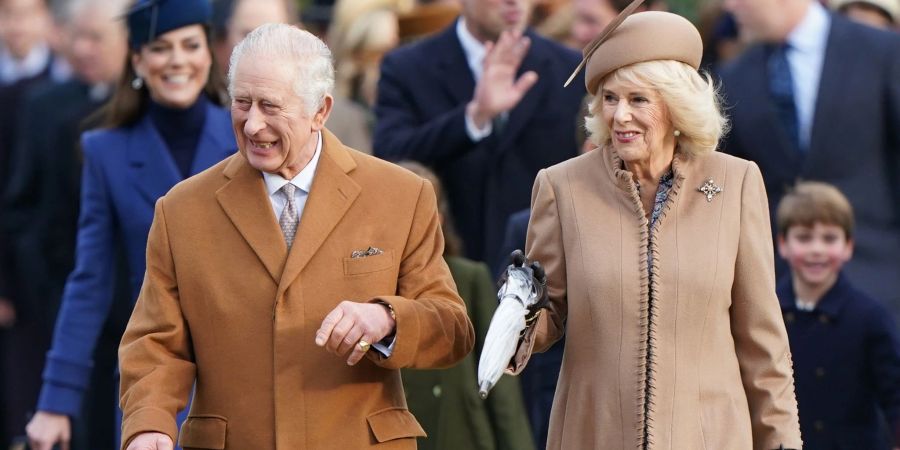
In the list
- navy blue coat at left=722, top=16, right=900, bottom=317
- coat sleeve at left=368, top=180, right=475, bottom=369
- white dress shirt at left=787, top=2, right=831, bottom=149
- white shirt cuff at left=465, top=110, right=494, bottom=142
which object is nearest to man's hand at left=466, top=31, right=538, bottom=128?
white shirt cuff at left=465, top=110, right=494, bottom=142

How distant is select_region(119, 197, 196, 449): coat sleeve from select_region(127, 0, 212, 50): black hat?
1716 mm

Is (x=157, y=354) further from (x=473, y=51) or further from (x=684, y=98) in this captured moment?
(x=473, y=51)

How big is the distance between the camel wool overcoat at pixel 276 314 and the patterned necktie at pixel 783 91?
348 cm

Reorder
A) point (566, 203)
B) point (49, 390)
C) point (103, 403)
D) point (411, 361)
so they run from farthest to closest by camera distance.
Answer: point (103, 403), point (49, 390), point (566, 203), point (411, 361)

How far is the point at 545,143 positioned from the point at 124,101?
84.0 inches

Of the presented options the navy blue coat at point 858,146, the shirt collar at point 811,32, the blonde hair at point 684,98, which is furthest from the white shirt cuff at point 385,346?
the shirt collar at point 811,32

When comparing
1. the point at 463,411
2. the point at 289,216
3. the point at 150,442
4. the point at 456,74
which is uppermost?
the point at 456,74

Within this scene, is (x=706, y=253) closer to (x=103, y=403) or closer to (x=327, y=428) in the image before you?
(x=327, y=428)

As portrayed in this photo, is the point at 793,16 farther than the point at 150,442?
Yes

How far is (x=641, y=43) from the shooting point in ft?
20.4

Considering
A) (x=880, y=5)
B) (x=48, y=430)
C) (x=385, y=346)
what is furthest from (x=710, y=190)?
(x=880, y=5)

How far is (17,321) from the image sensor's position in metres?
12.2

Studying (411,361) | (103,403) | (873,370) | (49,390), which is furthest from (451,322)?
(103,403)

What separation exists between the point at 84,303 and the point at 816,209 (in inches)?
116
